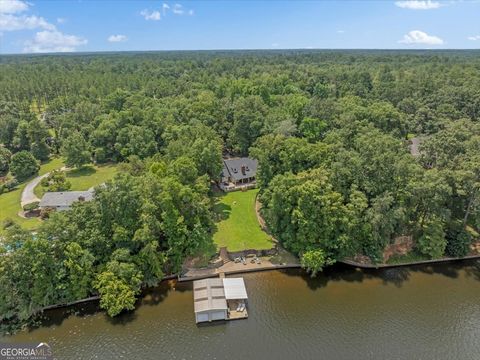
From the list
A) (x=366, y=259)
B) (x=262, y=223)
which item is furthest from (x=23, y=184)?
(x=366, y=259)

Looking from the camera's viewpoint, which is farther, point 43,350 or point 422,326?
point 422,326

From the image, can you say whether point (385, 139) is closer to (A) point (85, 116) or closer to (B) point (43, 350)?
(B) point (43, 350)

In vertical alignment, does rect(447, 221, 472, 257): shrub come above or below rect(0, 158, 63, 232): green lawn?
above

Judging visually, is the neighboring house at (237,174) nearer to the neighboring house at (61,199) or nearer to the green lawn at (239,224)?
the green lawn at (239,224)

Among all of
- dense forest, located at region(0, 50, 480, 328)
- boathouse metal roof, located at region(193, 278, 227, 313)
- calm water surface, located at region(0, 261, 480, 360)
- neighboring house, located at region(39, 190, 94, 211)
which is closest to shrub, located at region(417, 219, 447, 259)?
dense forest, located at region(0, 50, 480, 328)

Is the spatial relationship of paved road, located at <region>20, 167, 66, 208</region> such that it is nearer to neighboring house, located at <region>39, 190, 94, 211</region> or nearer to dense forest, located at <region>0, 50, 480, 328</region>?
dense forest, located at <region>0, 50, 480, 328</region>
